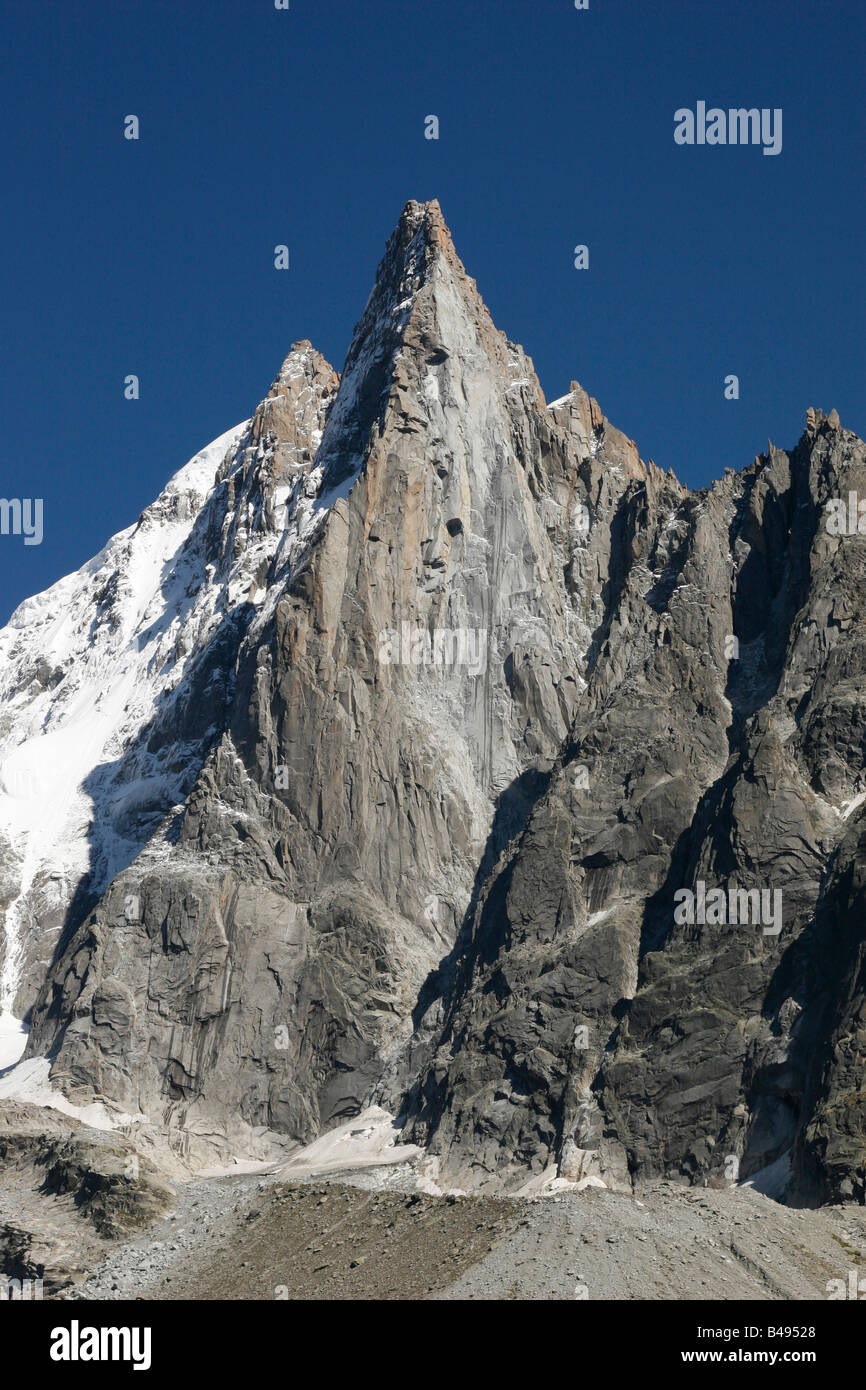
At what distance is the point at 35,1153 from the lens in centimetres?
12150

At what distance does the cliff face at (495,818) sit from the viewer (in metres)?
108

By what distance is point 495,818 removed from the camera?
14938cm

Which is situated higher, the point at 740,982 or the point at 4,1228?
the point at 740,982

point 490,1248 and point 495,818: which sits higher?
point 495,818

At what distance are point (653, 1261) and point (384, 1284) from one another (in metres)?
14.0

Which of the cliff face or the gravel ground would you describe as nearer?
the gravel ground

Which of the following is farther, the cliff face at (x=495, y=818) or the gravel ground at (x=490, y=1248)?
the cliff face at (x=495, y=818)

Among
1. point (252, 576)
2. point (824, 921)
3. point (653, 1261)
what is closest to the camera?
point (653, 1261)

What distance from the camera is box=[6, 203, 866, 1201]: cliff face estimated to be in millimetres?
107688

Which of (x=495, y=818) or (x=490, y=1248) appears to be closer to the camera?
(x=490, y=1248)

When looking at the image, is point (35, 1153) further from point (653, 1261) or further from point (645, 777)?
point (653, 1261)

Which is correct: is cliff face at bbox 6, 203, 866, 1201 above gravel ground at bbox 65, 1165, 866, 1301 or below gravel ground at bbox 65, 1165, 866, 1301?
above

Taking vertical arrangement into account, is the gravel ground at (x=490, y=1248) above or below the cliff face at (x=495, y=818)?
below
